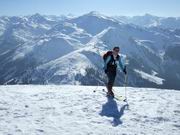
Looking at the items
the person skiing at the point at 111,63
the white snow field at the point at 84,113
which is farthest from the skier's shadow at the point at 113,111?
the person skiing at the point at 111,63

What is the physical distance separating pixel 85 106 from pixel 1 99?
6.05 metres

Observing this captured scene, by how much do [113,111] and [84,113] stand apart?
200 cm

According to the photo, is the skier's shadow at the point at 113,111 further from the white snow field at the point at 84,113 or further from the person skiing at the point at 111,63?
the person skiing at the point at 111,63

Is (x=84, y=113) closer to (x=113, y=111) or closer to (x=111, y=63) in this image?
(x=113, y=111)

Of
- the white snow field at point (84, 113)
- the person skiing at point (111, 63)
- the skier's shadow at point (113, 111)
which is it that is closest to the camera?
the white snow field at point (84, 113)

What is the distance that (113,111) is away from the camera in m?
20.1

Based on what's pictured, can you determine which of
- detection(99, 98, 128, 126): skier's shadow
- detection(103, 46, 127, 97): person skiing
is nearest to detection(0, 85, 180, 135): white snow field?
detection(99, 98, 128, 126): skier's shadow

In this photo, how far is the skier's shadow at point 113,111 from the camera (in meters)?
18.2

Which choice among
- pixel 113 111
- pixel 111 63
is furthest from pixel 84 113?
pixel 111 63

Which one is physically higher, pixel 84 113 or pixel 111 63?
pixel 111 63

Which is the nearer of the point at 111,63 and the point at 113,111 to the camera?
the point at 113,111

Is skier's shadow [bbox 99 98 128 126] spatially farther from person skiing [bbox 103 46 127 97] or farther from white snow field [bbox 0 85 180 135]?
person skiing [bbox 103 46 127 97]

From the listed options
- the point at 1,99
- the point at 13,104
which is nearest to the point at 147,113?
the point at 13,104

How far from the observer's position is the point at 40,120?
680 inches
